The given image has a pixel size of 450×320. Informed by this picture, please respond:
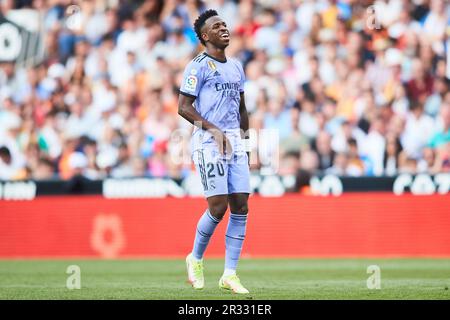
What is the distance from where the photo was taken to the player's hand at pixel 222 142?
10.3 m

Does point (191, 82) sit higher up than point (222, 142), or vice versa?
point (191, 82)

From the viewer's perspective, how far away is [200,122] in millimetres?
10297

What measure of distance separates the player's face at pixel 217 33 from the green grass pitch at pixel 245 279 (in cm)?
251

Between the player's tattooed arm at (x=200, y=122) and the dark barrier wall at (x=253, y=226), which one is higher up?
the player's tattooed arm at (x=200, y=122)

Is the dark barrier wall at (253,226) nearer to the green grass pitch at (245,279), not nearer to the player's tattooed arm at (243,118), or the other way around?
the green grass pitch at (245,279)

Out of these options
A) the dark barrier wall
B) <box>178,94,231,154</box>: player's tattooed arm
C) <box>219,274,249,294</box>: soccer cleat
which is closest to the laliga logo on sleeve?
<box>178,94,231,154</box>: player's tattooed arm

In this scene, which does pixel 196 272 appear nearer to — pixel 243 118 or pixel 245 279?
pixel 243 118

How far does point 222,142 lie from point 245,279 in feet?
8.62

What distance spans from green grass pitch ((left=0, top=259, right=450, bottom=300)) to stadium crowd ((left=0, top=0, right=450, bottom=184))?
7.75ft

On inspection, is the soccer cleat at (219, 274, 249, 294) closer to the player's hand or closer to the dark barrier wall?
the player's hand

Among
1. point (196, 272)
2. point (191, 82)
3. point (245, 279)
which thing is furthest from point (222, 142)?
point (245, 279)

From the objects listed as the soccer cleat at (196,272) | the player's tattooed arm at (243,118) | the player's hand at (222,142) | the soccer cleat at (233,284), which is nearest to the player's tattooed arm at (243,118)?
the player's tattooed arm at (243,118)

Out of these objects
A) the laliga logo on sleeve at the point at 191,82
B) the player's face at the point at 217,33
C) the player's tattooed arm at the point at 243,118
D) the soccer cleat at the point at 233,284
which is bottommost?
the soccer cleat at the point at 233,284
